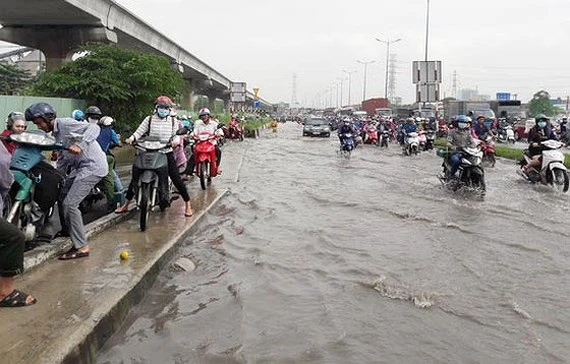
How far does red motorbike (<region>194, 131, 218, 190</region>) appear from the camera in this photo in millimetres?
11031

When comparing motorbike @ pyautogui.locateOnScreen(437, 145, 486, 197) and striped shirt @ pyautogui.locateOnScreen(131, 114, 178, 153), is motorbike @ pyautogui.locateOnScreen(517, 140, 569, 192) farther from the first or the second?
striped shirt @ pyautogui.locateOnScreen(131, 114, 178, 153)

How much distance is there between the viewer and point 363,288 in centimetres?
565

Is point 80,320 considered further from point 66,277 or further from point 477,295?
point 477,295

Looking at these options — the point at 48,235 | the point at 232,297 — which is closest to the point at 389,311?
the point at 232,297

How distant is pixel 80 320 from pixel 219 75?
219 ft

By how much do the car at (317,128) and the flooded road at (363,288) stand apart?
3016 centimetres

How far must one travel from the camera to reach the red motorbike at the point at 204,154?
1103cm

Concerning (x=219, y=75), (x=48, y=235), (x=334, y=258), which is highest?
(x=219, y=75)

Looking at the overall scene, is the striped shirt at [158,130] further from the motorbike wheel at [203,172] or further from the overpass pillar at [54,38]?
the overpass pillar at [54,38]

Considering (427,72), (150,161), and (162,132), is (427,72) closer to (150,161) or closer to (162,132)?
(162,132)

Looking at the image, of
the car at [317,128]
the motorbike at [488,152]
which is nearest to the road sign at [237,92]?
the car at [317,128]

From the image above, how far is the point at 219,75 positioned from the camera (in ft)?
227

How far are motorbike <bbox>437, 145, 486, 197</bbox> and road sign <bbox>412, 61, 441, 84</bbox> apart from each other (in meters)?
20.4

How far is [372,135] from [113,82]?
14.3 m
